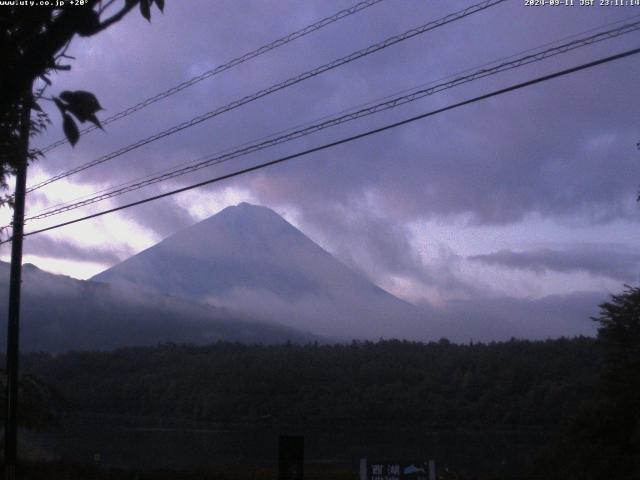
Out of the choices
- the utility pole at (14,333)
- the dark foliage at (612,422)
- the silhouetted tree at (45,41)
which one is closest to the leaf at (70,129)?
the silhouetted tree at (45,41)

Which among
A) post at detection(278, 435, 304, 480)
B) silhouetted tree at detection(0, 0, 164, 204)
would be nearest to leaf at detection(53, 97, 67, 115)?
silhouetted tree at detection(0, 0, 164, 204)

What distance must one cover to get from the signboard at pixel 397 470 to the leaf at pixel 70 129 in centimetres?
934

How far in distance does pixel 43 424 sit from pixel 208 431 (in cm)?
3734

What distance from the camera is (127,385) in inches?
2586

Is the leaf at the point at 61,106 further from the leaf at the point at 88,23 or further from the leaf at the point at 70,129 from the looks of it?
the leaf at the point at 88,23

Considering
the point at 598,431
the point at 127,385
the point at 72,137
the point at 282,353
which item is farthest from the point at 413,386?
the point at 72,137

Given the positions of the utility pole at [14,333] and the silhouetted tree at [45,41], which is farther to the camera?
the utility pole at [14,333]

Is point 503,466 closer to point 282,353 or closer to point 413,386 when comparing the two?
point 413,386

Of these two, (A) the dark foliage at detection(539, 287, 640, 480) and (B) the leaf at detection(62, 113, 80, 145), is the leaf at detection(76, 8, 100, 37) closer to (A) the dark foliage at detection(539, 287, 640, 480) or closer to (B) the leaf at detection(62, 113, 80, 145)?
(B) the leaf at detection(62, 113, 80, 145)

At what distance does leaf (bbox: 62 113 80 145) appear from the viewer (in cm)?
495

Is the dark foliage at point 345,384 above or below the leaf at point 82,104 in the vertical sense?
below

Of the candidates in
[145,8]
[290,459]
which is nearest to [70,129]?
[145,8]

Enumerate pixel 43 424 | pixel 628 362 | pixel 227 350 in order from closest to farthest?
1. pixel 43 424
2. pixel 628 362
3. pixel 227 350

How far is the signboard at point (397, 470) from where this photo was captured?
1312 cm
